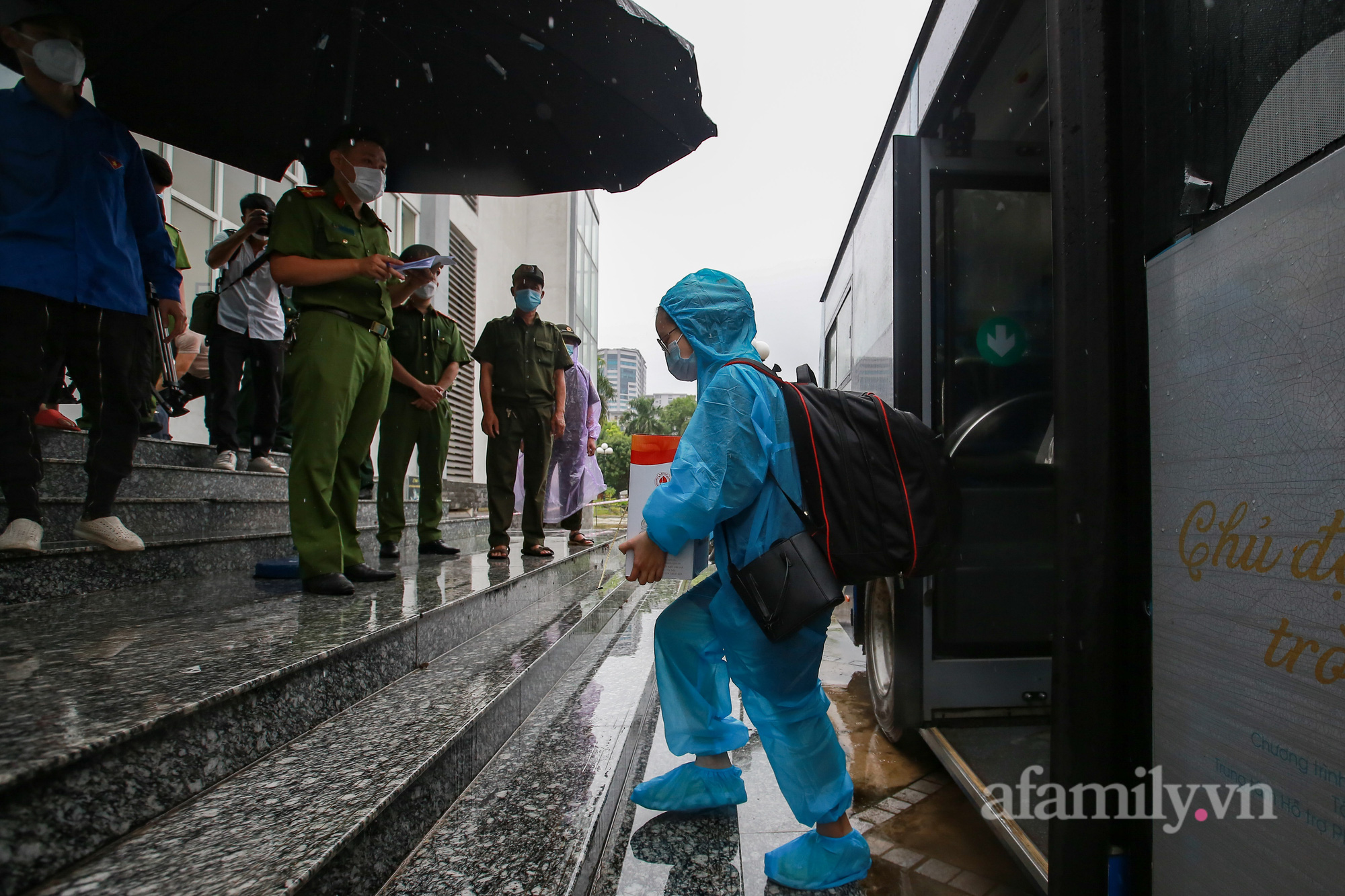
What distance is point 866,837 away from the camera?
2195mm

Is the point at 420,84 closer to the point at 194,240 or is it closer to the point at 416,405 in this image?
the point at 416,405

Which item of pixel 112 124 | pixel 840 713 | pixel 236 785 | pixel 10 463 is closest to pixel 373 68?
pixel 112 124

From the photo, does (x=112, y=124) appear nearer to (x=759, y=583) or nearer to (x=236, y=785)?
(x=236, y=785)

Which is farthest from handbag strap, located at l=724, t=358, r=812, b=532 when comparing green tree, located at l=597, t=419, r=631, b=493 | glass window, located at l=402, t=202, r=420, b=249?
green tree, located at l=597, t=419, r=631, b=493

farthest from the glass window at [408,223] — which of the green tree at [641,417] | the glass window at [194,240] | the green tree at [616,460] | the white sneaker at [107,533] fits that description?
the green tree at [641,417]

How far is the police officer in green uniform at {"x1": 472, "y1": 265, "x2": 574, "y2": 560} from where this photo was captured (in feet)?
16.0

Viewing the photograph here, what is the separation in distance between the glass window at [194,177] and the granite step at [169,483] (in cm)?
342

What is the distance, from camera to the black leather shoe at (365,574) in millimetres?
3445

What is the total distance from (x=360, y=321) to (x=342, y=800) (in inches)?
84.7

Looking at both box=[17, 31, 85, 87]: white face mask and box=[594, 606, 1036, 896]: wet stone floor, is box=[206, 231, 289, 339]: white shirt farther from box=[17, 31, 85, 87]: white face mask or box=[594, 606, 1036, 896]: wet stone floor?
box=[594, 606, 1036, 896]: wet stone floor

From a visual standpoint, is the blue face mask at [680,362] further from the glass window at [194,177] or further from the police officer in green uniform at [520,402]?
the glass window at [194,177]

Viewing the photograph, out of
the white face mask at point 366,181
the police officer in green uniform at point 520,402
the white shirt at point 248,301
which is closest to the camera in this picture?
the white face mask at point 366,181

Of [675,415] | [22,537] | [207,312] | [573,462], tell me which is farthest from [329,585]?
[675,415]

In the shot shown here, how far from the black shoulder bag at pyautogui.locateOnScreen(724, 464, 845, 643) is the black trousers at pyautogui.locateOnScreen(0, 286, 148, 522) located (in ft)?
8.40
